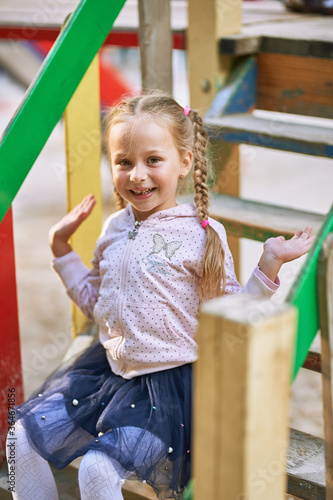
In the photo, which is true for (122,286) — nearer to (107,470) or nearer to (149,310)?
(149,310)

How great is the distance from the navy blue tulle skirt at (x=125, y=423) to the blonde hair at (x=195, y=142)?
0.23 meters

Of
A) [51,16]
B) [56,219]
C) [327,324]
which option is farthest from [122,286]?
[56,219]

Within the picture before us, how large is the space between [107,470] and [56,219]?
4152 millimetres

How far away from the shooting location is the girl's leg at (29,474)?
5.57ft

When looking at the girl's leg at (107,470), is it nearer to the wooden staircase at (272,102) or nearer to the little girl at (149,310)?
the little girl at (149,310)

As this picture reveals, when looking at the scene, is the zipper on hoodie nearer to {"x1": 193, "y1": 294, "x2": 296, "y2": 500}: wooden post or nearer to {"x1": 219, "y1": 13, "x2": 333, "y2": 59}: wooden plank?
{"x1": 193, "y1": 294, "x2": 296, "y2": 500}: wooden post

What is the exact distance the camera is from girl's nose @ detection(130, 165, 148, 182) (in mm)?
1707

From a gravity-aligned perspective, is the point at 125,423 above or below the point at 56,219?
above

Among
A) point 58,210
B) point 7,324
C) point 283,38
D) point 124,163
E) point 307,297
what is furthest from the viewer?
point 58,210

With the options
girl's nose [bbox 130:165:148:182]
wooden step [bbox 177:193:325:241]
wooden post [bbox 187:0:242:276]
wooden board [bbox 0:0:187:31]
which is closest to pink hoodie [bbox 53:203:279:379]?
girl's nose [bbox 130:165:148:182]

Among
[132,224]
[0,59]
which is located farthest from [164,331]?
[0,59]

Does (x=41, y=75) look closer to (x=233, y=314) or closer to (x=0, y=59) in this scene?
(x=233, y=314)

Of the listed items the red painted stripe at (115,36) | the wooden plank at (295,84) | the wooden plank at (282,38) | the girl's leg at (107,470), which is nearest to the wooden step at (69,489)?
the girl's leg at (107,470)

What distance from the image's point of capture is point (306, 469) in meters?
1.74
